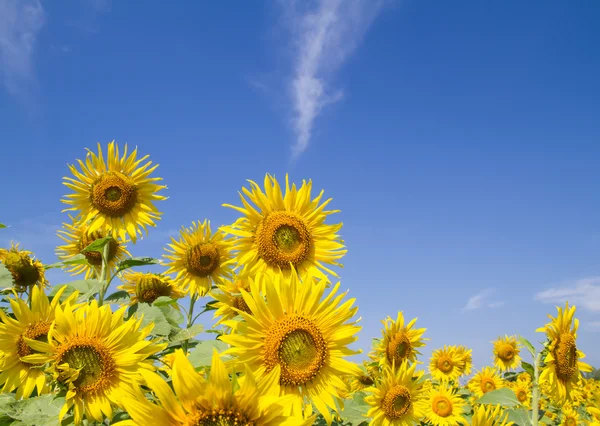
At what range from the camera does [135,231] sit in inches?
285

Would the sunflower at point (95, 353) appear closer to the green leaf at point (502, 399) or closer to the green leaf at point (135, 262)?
the green leaf at point (135, 262)

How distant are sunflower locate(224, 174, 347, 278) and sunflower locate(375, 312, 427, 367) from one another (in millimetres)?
4153

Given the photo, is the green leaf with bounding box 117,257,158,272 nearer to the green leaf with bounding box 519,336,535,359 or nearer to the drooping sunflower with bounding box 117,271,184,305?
the drooping sunflower with bounding box 117,271,184,305

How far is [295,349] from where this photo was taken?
11.2 feet

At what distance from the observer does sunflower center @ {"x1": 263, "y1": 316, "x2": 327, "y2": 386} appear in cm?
331

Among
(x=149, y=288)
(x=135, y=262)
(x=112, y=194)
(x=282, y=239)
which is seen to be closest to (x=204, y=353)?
(x=282, y=239)

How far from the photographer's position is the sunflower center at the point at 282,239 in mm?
4602

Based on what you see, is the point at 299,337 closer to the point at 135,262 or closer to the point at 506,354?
the point at 135,262

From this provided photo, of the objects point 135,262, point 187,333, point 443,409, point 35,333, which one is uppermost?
point 443,409

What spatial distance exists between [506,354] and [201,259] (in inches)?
426

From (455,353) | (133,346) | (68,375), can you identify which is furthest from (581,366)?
(455,353)

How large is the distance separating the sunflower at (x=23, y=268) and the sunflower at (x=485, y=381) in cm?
1076

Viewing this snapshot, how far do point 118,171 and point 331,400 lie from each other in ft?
17.0

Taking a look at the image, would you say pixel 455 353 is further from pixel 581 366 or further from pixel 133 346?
pixel 133 346
